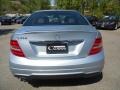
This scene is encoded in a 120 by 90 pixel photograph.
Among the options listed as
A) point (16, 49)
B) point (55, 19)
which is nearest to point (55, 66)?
point (16, 49)

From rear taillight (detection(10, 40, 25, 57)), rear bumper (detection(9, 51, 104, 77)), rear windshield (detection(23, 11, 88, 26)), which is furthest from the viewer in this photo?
rear windshield (detection(23, 11, 88, 26))

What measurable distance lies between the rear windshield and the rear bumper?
129cm

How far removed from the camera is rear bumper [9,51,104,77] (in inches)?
235

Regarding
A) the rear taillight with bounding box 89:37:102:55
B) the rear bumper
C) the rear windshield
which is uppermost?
the rear windshield

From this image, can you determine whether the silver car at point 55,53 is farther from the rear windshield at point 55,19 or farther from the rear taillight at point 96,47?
the rear windshield at point 55,19

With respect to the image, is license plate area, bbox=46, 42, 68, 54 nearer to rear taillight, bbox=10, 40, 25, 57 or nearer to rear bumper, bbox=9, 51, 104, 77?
rear bumper, bbox=9, 51, 104, 77

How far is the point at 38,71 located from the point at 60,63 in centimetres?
44

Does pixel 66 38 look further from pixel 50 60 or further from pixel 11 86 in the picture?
pixel 11 86

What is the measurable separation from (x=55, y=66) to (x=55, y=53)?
258 mm

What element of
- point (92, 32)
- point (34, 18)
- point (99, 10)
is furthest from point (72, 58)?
point (99, 10)

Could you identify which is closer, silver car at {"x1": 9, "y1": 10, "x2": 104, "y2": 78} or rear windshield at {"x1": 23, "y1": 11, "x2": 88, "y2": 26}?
silver car at {"x1": 9, "y1": 10, "x2": 104, "y2": 78}

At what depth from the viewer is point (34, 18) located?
7.51 meters

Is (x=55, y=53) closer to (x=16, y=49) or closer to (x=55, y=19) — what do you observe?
(x=16, y=49)

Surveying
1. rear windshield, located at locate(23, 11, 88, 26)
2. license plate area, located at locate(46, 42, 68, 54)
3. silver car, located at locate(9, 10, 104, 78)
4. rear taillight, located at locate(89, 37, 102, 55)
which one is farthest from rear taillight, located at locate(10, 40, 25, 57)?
rear taillight, located at locate(89, 37, 102, 55)
